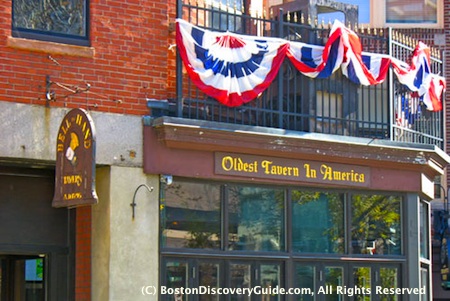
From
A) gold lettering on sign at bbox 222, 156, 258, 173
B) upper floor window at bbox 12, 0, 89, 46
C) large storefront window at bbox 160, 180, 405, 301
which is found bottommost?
large storefront window at bbox 160, 180, 405, 301

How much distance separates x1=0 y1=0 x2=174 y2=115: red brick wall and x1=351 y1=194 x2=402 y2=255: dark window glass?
12.1 feet

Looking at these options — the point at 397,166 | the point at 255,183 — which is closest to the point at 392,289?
the point at 397,166

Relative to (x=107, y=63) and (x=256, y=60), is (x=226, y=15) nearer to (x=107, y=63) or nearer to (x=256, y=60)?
(x=256, y=60)

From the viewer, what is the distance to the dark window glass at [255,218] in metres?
14.4

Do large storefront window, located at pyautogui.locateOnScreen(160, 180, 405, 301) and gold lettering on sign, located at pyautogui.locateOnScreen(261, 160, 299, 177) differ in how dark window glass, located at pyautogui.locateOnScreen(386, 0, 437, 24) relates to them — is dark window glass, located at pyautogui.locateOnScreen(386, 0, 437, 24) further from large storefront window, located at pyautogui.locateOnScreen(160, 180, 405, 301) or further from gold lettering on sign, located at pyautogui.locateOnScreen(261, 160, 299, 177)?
gold lettering on sign, located at pyautogui.locateOnScreen(261, 160, 299, 177)

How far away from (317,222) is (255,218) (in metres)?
1.09

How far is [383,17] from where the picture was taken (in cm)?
2278

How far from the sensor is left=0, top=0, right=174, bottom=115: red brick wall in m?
12.6

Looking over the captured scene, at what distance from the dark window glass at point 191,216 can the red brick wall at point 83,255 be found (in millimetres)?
964

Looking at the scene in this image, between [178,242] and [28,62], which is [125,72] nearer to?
[28,62]

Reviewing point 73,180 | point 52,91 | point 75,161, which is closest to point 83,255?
point 73,180

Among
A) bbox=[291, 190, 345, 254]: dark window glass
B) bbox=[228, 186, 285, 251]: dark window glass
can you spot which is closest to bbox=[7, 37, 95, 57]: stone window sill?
bbox=[228, 186, 285, 251]: dark window glass

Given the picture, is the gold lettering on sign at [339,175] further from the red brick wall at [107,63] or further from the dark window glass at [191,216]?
the red brick wall at [107,63]

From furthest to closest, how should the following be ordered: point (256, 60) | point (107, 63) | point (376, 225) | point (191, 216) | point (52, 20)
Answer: point (376, 225) → point (256, 60) → point (191, 216) → point (107, 63) → point (52, 20)
